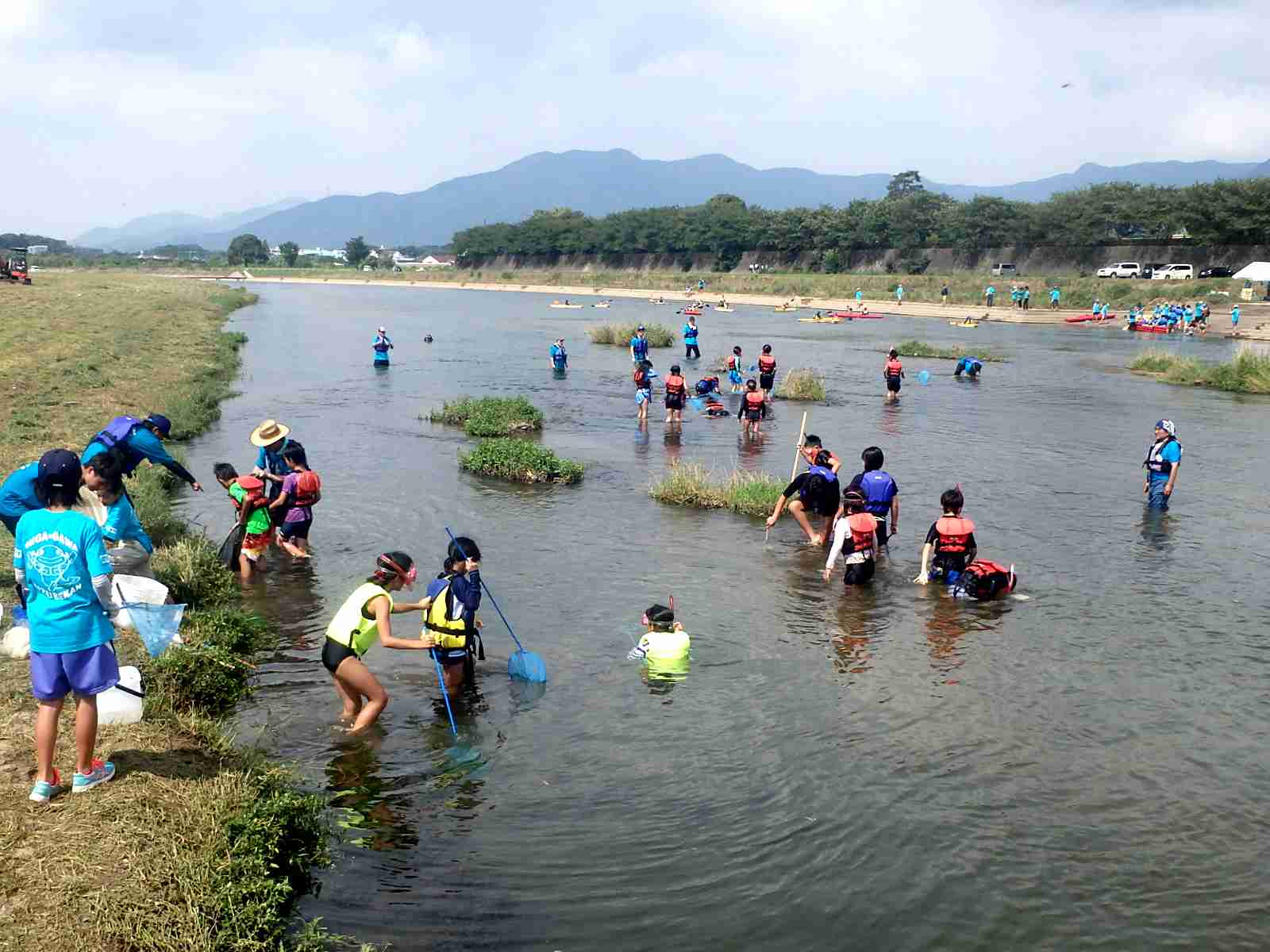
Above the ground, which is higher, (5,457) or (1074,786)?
(5,457)

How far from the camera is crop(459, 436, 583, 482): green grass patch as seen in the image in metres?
19.2

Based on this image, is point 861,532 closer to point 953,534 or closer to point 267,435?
point 953,534

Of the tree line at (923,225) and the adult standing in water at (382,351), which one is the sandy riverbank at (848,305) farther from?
the adult standing in water at (382,351)

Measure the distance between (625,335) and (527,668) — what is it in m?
38.7

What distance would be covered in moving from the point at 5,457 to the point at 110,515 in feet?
26.8

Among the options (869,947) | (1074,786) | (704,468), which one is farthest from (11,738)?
(704,468)

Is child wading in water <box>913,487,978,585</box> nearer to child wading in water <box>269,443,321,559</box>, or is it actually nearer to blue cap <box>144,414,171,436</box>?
Answer: child wading in water <box>269,443,321,559</box>

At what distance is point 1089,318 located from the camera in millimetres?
64875

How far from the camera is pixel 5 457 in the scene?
52.5 ft

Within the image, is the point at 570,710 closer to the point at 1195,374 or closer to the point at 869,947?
the point at 869,947

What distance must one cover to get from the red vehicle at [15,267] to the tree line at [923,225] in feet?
215

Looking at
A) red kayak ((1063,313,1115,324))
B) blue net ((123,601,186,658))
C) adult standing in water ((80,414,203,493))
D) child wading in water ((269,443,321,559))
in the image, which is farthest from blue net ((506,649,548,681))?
red kayak ((1063,313,1115,324))

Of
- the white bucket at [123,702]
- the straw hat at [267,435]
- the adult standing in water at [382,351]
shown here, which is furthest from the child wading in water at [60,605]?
the adult standing in water at [382,351]

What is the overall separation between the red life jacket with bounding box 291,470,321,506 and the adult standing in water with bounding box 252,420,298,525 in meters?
0.18
